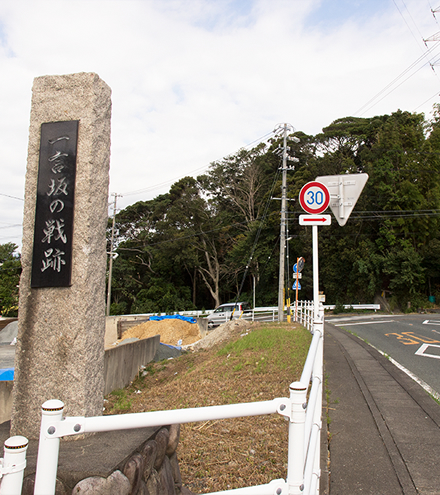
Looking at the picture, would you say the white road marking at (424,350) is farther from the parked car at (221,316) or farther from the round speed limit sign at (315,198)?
the parked car at (221,316)

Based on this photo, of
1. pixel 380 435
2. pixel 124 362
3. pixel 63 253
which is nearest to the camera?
pixel 63 253

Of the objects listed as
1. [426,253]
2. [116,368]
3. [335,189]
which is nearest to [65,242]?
[335,189]

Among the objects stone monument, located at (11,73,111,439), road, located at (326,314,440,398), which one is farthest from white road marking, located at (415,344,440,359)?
stone monument, located at (11,73,111,439)

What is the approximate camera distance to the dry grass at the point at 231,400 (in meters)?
3.30

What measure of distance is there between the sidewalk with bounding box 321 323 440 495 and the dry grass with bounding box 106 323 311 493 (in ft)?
1.80

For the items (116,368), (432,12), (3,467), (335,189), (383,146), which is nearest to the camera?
(3,467)

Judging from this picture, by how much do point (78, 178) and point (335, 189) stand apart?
358 centimetres

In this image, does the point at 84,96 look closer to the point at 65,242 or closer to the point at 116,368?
the point at 65,242

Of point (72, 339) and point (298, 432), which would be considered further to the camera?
point (72, 339)

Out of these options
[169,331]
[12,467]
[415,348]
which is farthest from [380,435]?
[169,331]

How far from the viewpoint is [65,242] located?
3168 mm

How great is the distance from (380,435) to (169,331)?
43.4ft

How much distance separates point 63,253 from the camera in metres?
3.15

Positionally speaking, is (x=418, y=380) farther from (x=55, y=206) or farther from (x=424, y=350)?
(x=55, y=206)
